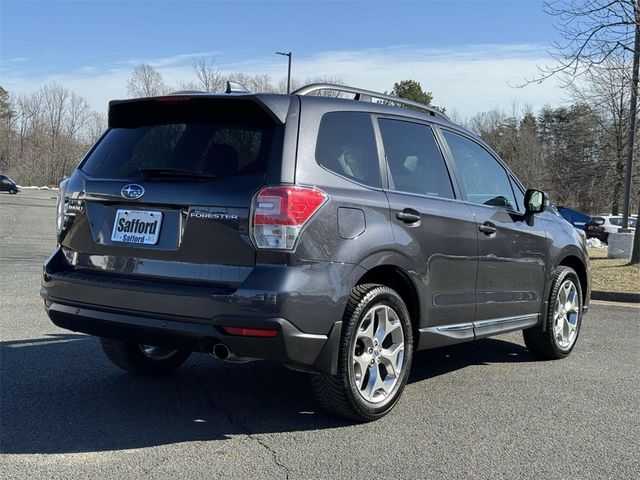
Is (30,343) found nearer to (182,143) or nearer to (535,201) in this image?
(182,143)

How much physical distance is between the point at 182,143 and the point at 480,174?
2508 millimetres

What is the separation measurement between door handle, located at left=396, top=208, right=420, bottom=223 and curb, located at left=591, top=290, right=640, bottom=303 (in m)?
7.42

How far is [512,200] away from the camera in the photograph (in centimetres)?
571

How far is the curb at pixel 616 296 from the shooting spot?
415 inches

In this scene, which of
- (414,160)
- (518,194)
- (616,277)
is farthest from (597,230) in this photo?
(414,160)

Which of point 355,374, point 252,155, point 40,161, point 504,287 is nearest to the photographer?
point 252,155

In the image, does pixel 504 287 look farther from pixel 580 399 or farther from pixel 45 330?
pixel 45 330

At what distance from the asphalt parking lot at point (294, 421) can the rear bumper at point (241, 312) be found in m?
0.53

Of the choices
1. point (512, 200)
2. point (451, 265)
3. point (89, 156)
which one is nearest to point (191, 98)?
point (89, 156)

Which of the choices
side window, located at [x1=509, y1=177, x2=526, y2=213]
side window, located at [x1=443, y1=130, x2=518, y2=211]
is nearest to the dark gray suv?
side window, located at [x1=443, y1=130, x2=518, y2=211]

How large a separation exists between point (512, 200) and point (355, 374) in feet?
8.00

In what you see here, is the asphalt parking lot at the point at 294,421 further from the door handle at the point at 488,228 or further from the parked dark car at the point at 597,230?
the parked dark car at the point at 597,230

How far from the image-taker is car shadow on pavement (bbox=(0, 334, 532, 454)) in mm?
3812

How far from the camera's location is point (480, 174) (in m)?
5.44
